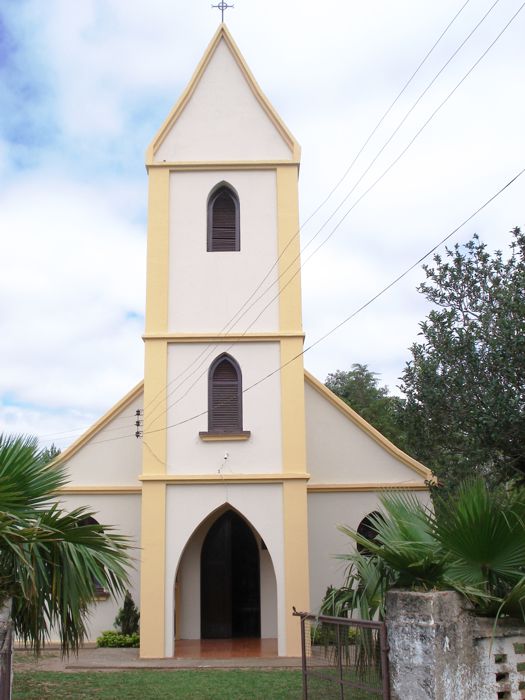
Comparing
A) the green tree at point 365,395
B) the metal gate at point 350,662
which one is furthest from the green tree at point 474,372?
the green tree at point 365,395

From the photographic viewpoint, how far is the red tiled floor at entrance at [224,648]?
15445mm

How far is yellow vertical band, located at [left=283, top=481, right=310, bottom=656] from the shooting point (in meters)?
15.5

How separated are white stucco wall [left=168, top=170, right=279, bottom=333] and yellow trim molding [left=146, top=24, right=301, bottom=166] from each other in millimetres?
811

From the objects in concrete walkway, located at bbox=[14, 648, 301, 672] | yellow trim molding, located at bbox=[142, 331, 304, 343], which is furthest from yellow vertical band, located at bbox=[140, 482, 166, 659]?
yellow trim molding, located at bbox=[142, 331, 304, 343]

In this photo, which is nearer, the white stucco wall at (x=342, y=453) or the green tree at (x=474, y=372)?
the green tree at (x=474, y=372)

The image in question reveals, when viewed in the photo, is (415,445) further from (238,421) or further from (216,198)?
(216,198)

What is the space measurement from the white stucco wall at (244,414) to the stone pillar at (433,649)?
938cm

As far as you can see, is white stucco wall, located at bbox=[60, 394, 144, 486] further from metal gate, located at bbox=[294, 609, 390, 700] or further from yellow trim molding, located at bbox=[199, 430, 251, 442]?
metal gate, located at bbox=[294, 609, 390, 700]

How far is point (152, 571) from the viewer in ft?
52.2

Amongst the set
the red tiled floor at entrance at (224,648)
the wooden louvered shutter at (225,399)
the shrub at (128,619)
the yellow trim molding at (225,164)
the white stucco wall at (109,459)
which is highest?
the yellow trim molding at (225,164)

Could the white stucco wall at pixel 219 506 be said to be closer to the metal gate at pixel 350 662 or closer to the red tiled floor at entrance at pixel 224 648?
the red tiled floor at entrance at pixel 224 648

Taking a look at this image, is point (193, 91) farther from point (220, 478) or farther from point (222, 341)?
point (220, 478)

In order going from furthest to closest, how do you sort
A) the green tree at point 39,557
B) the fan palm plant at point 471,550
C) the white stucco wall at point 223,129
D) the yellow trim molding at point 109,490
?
the yellow trim molding at point 109,490, the white stucco wall at point 223,129, the green tree at point 39,557, the fan palm plant at point 471,550

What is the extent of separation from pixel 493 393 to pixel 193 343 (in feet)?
21.8
